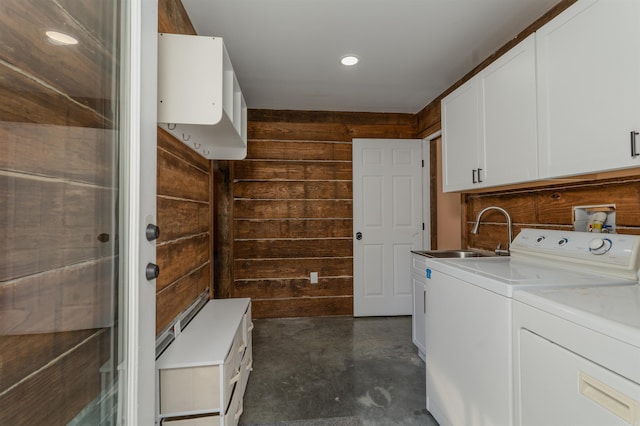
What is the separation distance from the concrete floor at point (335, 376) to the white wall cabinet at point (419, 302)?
126 millimetres

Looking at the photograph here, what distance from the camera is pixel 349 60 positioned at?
2275 mm

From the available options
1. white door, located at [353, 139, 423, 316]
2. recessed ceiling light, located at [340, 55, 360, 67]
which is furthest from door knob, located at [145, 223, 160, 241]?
white door, located at [353, 139, 423, 316]

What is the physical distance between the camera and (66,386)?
29.2 inches

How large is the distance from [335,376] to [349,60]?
241 centimetres

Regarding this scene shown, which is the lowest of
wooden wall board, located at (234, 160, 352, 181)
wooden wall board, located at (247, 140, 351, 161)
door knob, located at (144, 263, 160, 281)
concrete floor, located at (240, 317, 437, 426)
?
concrete floor, located at (240, 317, 437, 426)

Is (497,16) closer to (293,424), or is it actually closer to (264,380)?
(293,424)

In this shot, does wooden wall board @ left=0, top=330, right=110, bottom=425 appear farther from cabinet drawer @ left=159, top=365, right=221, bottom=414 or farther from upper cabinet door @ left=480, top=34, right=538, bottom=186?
upper cabinet door @ left=480, top=34, right=538, bottom=186

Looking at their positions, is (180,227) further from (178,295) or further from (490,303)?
(490,303)

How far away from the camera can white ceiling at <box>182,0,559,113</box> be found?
5.55 ft

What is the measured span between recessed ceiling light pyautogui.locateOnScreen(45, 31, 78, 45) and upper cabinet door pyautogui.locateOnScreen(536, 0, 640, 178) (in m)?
1.81

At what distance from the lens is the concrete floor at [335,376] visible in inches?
68.9

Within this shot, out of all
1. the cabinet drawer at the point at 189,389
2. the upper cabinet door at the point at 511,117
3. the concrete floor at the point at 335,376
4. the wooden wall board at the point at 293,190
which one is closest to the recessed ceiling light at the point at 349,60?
the upper cabinet door at the point at 511,117

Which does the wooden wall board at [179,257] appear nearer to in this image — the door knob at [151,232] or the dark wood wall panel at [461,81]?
the door knob at [151,232]

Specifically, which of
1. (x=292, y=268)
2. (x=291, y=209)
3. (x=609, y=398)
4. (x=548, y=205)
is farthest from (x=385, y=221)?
A: (x=609, y=398)
